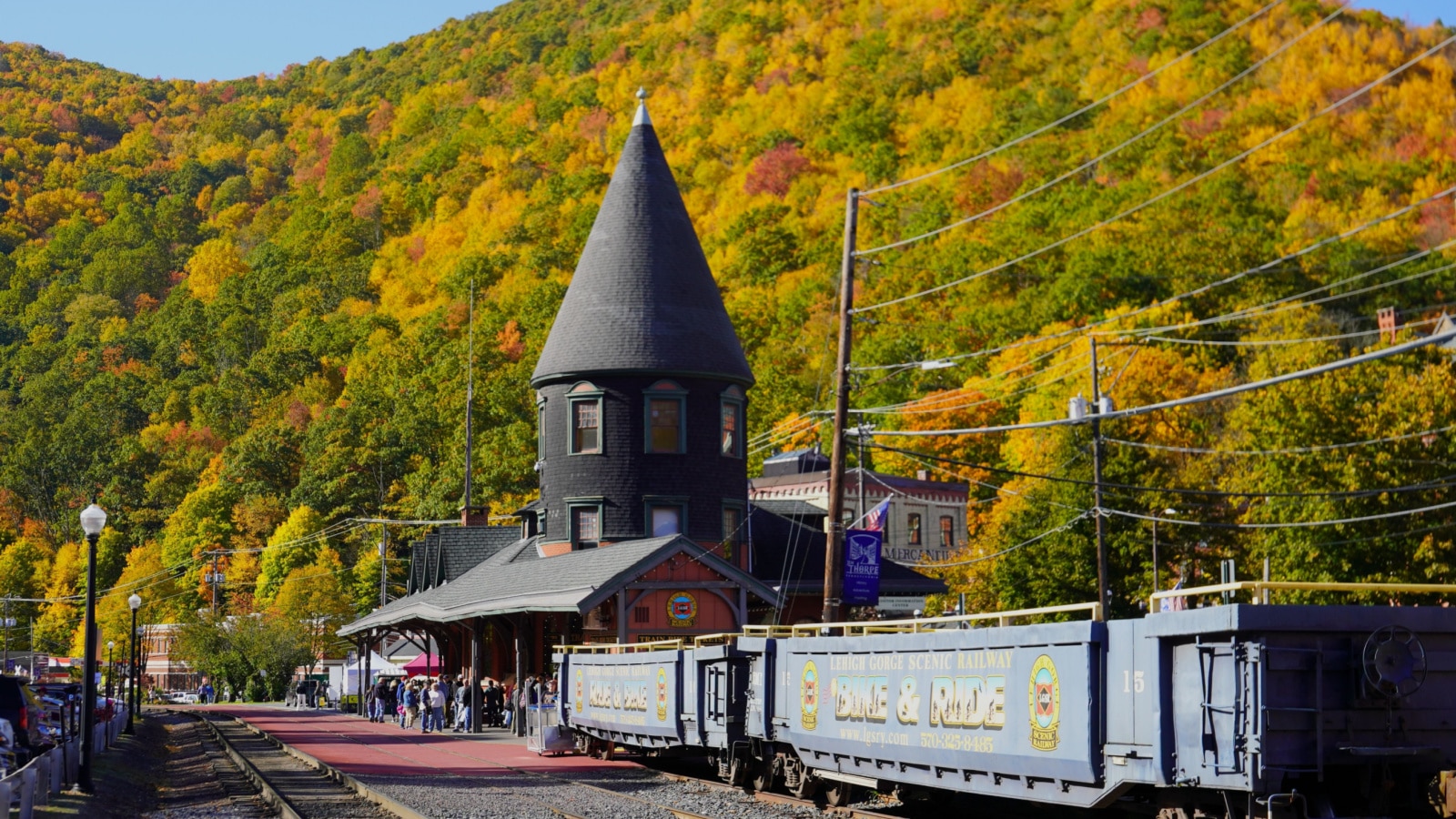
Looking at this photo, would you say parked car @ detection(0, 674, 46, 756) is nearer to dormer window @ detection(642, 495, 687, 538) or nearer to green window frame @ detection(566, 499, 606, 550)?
green window frame @ detection(566, 499, 606, 550)

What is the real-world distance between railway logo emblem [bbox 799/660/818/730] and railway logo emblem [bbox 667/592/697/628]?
54.2ft

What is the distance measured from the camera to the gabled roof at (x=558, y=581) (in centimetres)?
3703

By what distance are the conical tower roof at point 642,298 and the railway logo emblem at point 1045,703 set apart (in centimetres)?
2844

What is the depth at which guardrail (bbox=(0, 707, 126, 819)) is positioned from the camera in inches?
654

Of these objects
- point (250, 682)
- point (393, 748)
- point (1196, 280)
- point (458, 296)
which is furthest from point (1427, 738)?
point (458, 296)

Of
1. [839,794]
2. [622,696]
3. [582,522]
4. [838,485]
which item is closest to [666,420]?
[582,522]

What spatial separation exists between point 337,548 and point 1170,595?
10759 cm

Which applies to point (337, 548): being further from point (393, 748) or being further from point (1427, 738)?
point (1427, 738)

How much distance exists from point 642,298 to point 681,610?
10.2 meters

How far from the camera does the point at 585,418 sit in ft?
148

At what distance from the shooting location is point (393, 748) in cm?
3688

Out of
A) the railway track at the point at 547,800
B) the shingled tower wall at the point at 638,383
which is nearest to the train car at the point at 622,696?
the railway track at the point at 547,800

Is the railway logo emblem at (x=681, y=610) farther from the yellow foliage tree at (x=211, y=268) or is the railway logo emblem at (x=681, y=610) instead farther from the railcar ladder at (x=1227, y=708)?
the yellow foliage tree at (x=211, y=268)

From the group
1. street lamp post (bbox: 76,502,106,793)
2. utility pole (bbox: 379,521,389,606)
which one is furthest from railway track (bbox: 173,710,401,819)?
utility pole (bbox: 379,521,389,606)
